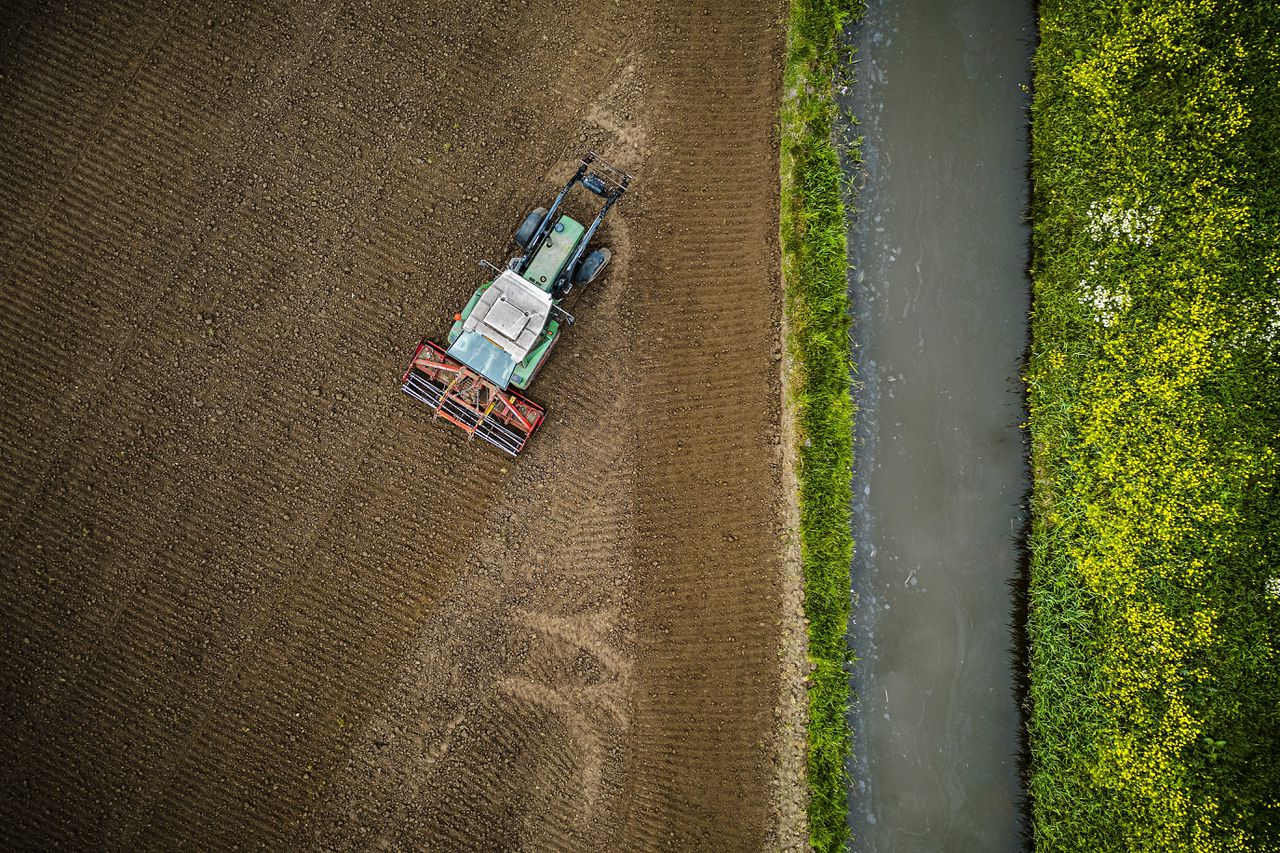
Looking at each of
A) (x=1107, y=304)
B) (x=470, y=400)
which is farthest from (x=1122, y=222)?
(x=470, y=400)

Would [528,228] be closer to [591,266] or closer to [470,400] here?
[591,266]

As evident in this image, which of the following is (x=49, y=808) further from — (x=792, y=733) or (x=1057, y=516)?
(x=1057, y=516)

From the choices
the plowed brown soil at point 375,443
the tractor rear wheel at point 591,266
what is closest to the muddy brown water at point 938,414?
the plowed brown soil at point 375,443

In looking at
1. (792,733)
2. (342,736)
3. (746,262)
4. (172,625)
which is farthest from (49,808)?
(746,262)

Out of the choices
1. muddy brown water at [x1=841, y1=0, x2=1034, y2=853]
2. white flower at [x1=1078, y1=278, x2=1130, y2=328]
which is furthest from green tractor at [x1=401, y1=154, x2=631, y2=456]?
white flower at [x1=1078, y1=278, x2=1130, y2=328]

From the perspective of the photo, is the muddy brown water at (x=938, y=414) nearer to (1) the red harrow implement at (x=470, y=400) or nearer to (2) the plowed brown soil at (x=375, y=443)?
(2) the plowed brown soil at (x=375, y=443)

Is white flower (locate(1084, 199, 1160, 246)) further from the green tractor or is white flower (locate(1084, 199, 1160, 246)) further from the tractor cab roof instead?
the tractor cab roof

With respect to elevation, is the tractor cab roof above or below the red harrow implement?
above
